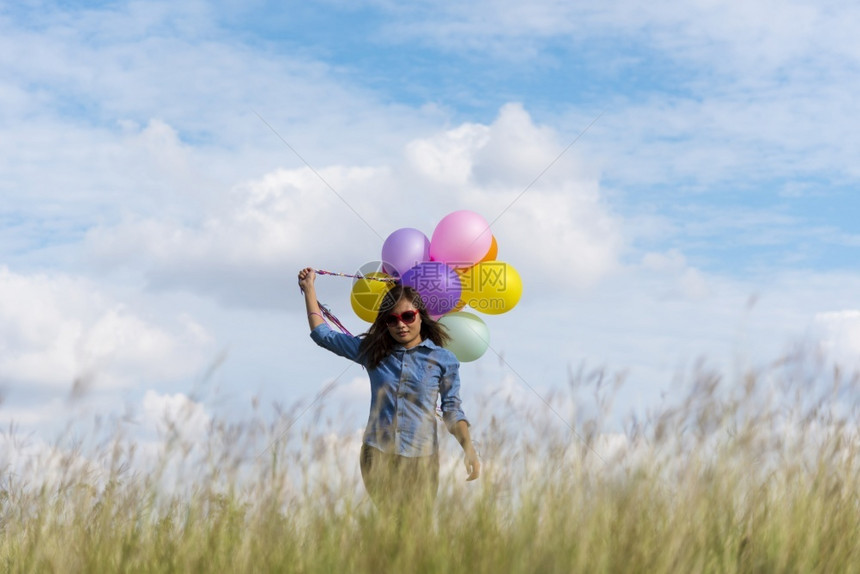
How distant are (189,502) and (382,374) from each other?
4.90ft

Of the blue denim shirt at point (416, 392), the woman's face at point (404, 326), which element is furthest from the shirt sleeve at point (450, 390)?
the woman's face at point (404, 326)

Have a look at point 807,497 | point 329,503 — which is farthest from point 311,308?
point 807,497

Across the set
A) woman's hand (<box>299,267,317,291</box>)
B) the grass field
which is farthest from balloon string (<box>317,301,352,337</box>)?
the grass field

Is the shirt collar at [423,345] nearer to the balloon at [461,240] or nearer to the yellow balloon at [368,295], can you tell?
the yellow balloon at [368,295]

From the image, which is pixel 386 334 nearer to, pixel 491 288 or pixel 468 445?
pixel 468 445

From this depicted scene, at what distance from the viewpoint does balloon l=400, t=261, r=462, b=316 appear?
18.0ft

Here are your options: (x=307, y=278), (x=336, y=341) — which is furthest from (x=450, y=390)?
(x=307, y=278)

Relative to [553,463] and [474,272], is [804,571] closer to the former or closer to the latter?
[553,463]

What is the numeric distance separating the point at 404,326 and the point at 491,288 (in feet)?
5.51

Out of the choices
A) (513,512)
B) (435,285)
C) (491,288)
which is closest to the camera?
(513,512)

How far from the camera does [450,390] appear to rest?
4.27 meters

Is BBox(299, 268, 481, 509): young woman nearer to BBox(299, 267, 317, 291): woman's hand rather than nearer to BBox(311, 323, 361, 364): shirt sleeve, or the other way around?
BBox(311, 323, 361, 364): shirt sleeve

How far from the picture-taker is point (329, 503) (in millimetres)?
2836

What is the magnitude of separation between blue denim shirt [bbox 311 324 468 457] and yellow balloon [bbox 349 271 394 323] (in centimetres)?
114
